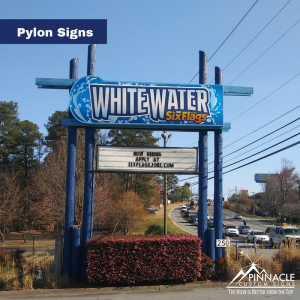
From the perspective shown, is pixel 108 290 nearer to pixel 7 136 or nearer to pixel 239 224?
pixel 7 136

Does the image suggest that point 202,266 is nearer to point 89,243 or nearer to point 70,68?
point 89,243

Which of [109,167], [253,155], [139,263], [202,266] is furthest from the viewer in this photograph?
[253,155]

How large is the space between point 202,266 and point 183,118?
4883 millimetres

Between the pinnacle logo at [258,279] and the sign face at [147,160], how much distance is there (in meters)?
3.62

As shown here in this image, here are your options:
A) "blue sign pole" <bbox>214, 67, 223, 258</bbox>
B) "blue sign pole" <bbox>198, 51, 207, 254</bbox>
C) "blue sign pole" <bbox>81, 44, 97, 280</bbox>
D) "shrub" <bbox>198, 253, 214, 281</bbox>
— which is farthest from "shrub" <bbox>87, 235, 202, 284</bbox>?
"blue sign pole" <bbox>214, 67, 223, 258</bbox>

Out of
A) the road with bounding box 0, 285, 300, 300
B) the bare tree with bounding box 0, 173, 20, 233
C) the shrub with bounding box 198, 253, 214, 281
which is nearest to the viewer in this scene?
the road with bounding box 0, 285, 300, 300

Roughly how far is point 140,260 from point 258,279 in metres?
3.87

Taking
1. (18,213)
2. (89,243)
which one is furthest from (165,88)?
(18,213)

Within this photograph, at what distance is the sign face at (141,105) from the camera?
38.5 ft

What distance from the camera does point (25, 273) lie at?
10.6 metres

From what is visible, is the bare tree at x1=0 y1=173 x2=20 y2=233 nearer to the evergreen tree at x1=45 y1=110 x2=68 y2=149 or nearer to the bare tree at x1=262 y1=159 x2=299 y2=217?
the evergreen tree at x1=45 y1=110 x2=68 y2=149

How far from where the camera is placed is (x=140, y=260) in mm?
10320

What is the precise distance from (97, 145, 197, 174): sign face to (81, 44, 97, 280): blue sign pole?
1.09 ft

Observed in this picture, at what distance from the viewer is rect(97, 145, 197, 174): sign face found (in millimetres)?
11867
